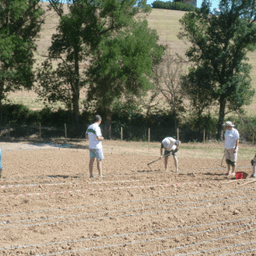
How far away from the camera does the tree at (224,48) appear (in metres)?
23.7

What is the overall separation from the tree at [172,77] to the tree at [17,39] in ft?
34.3

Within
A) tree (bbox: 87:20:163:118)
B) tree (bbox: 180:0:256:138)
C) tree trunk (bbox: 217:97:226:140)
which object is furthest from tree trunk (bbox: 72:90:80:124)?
tree trunk (bbox: 217:97:226:140)

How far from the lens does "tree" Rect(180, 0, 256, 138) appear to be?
23.7 m

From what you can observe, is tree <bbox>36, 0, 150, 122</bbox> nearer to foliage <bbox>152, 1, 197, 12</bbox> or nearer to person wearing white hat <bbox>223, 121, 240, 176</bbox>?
person wearing white hat <bbox>223, 121, 240, 176</bbox>

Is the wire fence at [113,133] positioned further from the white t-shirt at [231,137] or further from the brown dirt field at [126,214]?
the brown dirt field at [126,214]

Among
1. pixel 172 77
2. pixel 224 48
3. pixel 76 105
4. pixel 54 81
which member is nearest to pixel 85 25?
pixel 54 81

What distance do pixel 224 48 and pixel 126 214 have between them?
20868mm

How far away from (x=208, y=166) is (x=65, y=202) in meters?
7.08

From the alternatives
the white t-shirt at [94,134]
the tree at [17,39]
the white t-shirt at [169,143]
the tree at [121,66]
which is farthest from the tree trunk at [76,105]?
the white t-shirt at [94,134]

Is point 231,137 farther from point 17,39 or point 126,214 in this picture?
point 17,39

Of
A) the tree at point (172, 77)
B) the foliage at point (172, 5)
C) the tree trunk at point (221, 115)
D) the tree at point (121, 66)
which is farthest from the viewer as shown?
the foliage at point (172, 5)

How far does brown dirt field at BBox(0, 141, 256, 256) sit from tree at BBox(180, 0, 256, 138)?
15438mm

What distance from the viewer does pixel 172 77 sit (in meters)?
27.2

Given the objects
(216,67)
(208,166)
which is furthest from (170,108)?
(208,166)
